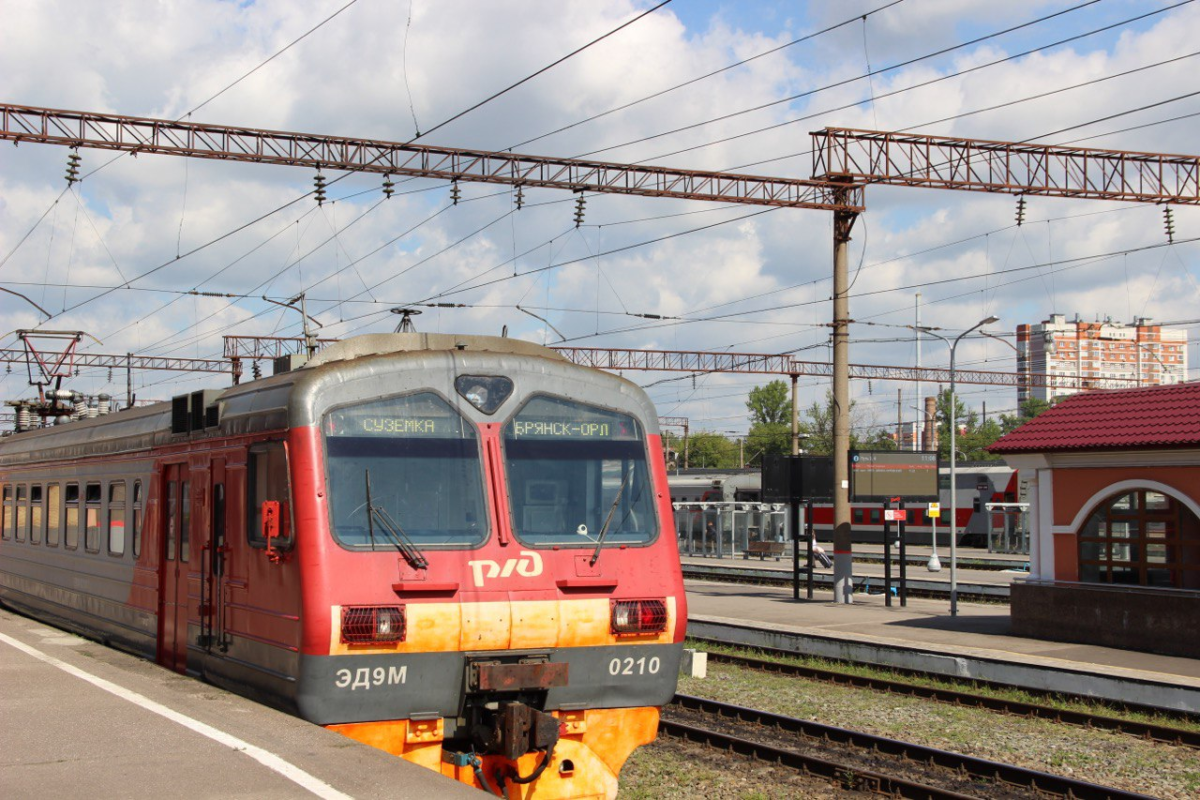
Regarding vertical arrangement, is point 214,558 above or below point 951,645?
above

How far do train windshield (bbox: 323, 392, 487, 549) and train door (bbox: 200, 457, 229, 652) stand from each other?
1.79m

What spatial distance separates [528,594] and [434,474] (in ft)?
3.41

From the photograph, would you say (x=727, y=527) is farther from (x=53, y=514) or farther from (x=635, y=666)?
(x=635, y=666)

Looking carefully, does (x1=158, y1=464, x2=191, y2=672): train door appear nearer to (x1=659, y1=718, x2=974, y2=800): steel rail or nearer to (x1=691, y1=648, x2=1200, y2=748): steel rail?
(x1=659, y1=718, x2=974, y2=800): steel rail

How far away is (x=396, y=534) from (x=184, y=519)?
332cm

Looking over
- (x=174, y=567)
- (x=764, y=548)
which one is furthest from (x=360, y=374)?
(x=764, y=548)

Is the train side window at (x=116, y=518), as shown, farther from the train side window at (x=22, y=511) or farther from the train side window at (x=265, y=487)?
the train side window at (x=22, y=511)

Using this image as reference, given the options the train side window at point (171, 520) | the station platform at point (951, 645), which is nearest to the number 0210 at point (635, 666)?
the train side window at point (171, 520)

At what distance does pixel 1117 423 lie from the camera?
20094mm

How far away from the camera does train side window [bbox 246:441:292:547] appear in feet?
27.9

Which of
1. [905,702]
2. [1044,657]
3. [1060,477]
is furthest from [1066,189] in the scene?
[905,702]

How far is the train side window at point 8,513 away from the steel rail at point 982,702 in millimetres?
10336

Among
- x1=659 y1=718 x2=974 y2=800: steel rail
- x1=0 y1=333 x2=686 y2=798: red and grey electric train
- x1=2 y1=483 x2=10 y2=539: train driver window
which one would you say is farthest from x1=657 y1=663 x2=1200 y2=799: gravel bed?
x1=2 y1=483 x2=10 y2=539: train driver window

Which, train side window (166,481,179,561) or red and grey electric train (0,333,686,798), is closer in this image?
red and grey electric train (0,333,686,798)
